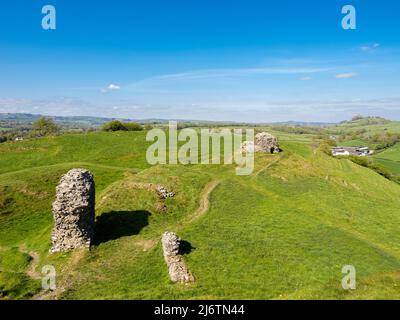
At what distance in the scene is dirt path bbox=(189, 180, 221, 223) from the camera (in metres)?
45.7

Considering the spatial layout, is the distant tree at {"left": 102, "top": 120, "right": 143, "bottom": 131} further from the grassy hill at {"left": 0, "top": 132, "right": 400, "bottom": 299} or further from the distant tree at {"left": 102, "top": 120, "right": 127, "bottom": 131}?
the grassy hill at {"left": 0, "top": 132, "right": 400, "bottom": 299}

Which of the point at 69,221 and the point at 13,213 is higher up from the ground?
the point at 69,221

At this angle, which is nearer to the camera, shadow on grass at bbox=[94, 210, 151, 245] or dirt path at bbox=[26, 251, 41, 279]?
dirt path at bbox=[26, 251, 41, 279]

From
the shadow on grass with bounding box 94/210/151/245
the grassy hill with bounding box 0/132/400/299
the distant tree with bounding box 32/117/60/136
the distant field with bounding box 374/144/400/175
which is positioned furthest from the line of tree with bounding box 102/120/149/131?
the distant field with bounding box 374/144/400/175

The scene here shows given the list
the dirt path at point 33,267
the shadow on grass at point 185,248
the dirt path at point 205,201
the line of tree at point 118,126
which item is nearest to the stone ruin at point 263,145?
the dirt path at point 205,201

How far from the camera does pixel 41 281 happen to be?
31.5m

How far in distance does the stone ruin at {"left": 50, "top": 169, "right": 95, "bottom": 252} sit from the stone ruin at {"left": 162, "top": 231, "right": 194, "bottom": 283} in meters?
8.99

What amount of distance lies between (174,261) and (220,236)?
8541mm

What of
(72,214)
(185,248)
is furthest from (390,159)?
(72,214)

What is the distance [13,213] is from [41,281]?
2580cm
